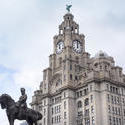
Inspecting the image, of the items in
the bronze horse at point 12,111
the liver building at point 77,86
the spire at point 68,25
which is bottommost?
the bronze horse at point 12,111

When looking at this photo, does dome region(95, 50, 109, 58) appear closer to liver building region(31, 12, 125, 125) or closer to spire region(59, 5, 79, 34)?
liver building region(31, 12, 125, 125)

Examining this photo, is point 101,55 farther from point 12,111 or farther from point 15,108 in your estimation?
point 12,111

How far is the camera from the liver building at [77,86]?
3989 inches

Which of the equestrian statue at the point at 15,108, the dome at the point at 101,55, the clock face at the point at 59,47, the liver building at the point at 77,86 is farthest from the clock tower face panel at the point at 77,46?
the equestrian statue at the point at 15,108

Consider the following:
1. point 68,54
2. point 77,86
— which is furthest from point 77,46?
point 77,86

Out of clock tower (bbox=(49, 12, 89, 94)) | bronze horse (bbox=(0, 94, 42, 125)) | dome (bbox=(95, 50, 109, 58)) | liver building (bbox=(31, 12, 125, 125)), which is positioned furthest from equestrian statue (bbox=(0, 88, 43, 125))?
dome (bbox=(95, 50, 109, 58))

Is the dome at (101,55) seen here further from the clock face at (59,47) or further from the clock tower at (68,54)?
the clock face at (59,47)

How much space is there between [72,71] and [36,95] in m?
20.9

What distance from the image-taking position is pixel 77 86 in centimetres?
10956

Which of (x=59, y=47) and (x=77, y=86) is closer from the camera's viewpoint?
(x=77, y=86)

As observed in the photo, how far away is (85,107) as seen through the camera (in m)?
104

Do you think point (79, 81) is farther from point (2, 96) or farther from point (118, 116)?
point (2, 96)

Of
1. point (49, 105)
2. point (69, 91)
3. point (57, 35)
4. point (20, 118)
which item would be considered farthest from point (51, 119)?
point (20, 118)

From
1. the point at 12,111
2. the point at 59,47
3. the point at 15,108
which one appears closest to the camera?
the point at 12,111
